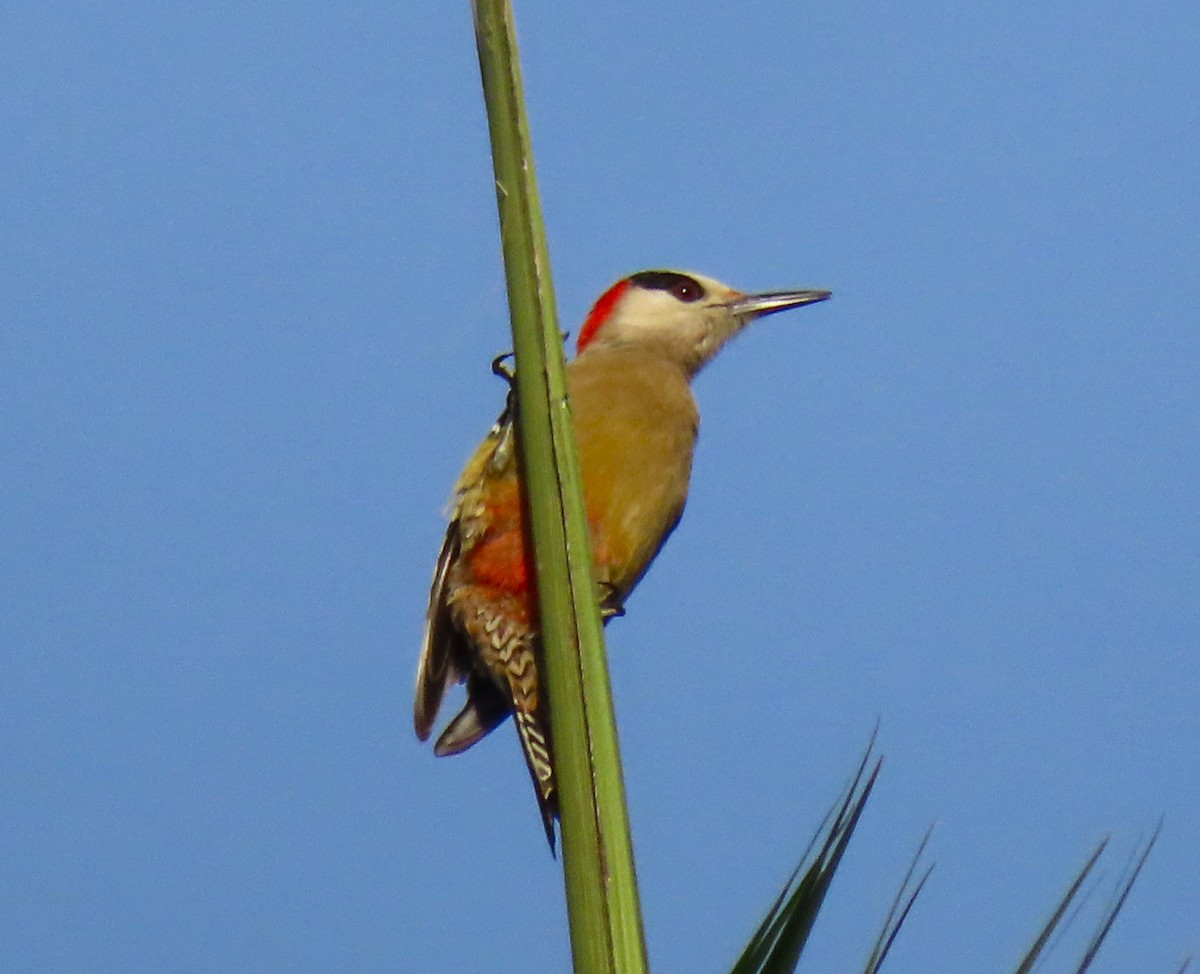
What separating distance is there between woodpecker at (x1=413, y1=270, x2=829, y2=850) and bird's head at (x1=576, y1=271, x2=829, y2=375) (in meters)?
0.63

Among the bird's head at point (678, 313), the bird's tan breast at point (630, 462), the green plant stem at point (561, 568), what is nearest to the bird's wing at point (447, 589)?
the bird's tan breast at point (630, 462)

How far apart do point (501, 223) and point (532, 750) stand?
6.66 feet

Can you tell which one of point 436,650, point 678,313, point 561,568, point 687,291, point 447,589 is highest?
point 687,291

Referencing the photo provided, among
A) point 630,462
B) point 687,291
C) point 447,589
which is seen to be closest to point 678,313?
point 687,291

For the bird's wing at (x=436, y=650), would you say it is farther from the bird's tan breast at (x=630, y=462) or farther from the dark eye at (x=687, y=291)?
the dark eye at (x=687, y=291)

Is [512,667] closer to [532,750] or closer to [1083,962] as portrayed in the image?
[532,750]

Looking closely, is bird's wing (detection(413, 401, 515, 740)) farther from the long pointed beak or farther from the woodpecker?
the long pointed beak

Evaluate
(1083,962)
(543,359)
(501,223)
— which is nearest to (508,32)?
(501,223)

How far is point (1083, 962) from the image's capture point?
6.03 ft

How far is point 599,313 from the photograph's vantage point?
5.64 m

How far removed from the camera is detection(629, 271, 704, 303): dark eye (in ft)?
18.6

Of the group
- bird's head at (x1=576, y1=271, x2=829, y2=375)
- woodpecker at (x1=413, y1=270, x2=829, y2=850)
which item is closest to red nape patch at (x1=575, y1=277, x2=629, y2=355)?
bird's head at (x1=576, y1=271, x2=829, y2=375)

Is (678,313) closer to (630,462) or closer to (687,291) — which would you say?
(687,291)

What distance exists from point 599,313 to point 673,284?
29 cm
